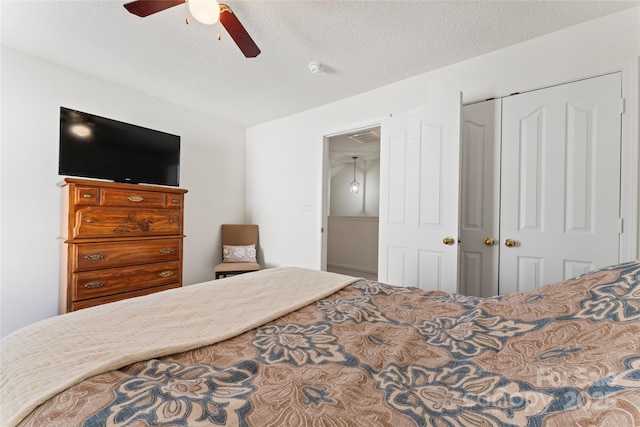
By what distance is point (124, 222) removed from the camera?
2.44m

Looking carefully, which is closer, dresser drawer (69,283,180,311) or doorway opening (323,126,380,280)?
dresser drawer (69,283,180,311)

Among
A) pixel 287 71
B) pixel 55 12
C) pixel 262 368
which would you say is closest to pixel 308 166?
pixel 287 71

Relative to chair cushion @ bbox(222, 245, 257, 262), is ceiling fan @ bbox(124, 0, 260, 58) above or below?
above

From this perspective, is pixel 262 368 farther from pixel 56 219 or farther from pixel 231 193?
pixel 231 193

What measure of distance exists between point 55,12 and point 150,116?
4.44 ft

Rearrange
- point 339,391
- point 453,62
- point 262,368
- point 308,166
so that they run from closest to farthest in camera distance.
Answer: point 339,391
point 262,368
point 453,62
point 308,166

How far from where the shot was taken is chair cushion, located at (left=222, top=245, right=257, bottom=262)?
3779 mm

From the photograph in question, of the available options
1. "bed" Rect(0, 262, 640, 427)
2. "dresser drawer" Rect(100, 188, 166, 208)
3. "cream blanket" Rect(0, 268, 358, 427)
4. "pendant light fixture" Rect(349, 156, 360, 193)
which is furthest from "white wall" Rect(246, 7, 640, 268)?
"pendant light fixture" Rect(349, 156, 360, 193)

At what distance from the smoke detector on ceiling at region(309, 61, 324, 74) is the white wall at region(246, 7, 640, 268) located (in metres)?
0.73

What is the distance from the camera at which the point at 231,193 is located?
4.05 metres

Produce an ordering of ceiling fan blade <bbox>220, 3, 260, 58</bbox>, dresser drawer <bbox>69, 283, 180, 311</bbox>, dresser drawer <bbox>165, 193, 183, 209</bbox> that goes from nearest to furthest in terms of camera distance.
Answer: ceiling fan blade <bbox>220, 3, 260, 58</bbox>, dresser drawer <bbox>69, 283, 180, 311</bbox>, dresser drawer <bbox>165, 193, 183, 209</bbox>

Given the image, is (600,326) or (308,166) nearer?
(600,326)

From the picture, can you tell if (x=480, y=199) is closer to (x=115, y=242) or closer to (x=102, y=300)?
(x=115, y=242)

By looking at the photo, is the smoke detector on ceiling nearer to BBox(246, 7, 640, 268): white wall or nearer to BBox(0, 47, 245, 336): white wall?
BBox(246, 7, 640, 268): white wall
